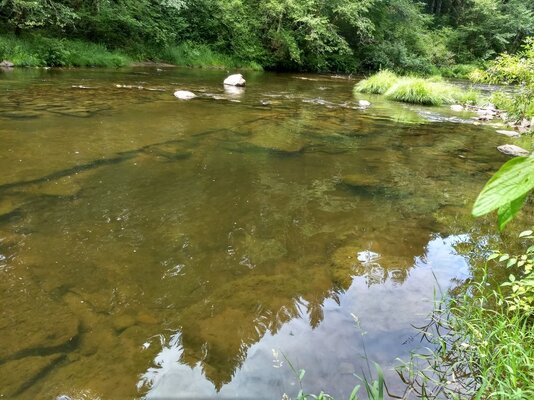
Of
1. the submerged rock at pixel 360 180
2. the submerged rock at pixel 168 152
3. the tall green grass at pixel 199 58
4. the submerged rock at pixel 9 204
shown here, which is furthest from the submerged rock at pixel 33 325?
the tall green grass at pixel 199 58

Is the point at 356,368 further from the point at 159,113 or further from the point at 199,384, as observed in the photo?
the point at 159,113

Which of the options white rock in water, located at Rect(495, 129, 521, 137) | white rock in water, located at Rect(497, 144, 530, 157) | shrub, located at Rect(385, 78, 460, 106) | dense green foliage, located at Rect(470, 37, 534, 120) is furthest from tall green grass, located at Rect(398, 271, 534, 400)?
shrub, located at Rect(385, 78, 460, 106)

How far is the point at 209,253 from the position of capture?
3.36 meters

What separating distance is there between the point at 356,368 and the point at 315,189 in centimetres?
290

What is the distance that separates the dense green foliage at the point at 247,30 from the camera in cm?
1630

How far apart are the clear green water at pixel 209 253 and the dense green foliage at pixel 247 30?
10883mm

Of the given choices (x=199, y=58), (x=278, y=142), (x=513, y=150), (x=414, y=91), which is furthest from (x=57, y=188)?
(x=199, y=58)

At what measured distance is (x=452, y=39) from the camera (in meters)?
35.5

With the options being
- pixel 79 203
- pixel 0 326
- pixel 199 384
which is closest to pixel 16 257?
pixel 0 326

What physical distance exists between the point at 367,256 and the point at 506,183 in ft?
10.1

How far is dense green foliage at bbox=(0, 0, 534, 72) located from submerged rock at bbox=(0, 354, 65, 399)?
1481 cm

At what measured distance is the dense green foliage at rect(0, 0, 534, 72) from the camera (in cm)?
1630

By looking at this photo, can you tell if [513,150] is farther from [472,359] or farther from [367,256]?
[472,359]

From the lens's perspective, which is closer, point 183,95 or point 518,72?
point 518,72
